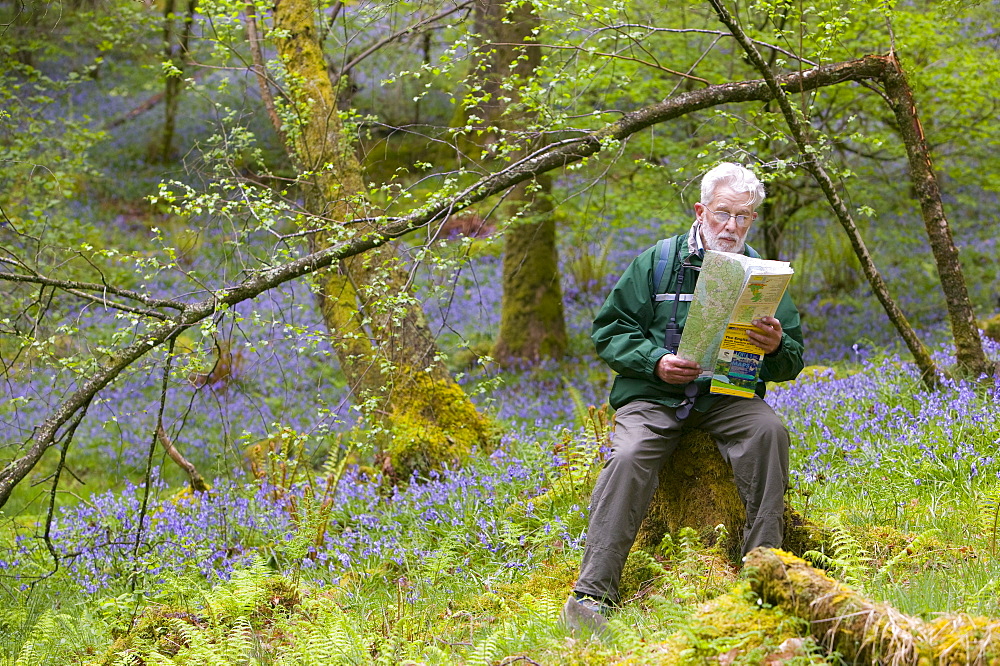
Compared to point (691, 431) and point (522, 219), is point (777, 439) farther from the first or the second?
point (522, 219)

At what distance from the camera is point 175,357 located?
17.0ft

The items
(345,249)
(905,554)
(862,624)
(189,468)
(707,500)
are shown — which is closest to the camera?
(862,624)

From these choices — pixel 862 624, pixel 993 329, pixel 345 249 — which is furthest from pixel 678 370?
pixel 993 329

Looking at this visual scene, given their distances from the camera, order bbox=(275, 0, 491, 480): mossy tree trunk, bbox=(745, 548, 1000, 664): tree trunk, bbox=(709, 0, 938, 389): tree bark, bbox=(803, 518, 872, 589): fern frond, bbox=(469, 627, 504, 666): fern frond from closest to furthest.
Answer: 1. bbox=(745, 548, 1000, 664): tree trunk
2. bbox=(469, 627, 504, 666): fern frond
3. bbox=(803, 518, 872, 589): fern frond
4. bbox=(709, 0, 938, 389): tree bark
5. bbox=(275, 0, 491, 480): mossy tree trunk

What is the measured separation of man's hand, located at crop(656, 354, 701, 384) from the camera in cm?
384

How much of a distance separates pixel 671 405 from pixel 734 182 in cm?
104

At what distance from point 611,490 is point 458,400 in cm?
361

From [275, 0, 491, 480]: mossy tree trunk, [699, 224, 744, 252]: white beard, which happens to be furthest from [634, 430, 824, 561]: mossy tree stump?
[275, 0, 491, 480]: mossy tree trunk

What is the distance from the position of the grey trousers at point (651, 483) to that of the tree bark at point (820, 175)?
237cm

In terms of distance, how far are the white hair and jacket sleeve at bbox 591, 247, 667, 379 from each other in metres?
0.39

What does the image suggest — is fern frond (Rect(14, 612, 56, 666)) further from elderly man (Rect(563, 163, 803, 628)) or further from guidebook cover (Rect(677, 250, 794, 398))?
guidebook cover (Rect(677, 250, 794, 398))

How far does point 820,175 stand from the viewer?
232 inches

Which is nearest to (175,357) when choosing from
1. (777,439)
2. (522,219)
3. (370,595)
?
(370,595)

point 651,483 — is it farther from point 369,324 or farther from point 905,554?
point 369,324
